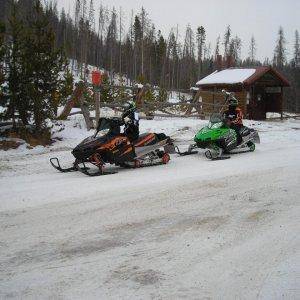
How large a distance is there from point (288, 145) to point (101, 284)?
36.7 ft

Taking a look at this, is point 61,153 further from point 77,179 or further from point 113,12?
point 113,12

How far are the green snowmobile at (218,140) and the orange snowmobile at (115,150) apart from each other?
3.88 feet

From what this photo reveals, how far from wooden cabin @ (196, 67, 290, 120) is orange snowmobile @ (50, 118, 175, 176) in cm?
1459

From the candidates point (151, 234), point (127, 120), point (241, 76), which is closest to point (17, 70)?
point (127, 120)

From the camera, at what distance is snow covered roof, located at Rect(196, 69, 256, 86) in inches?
1005

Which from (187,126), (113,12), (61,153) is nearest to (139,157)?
(61,153)

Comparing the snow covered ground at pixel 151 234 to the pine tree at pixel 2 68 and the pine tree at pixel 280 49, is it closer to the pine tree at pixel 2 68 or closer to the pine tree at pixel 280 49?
the pine tree at pixel 2 68

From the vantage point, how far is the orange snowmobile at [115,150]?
8.80m

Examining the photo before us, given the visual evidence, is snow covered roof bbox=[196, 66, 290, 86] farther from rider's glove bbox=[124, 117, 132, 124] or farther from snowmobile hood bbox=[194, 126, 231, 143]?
rider's glove bbox=[124, 117, 132, 124]

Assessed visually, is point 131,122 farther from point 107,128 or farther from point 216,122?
point 216,122

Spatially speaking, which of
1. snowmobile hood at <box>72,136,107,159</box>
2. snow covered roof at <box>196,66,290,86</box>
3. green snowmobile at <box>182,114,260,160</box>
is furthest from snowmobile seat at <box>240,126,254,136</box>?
snow covered roof at <box>196,66,290,86</box>

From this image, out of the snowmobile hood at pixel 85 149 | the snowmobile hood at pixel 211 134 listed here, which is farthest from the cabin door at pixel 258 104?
the snowmobile hood at pixel 85 149

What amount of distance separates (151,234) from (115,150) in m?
4.20

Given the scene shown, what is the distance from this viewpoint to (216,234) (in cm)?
515
